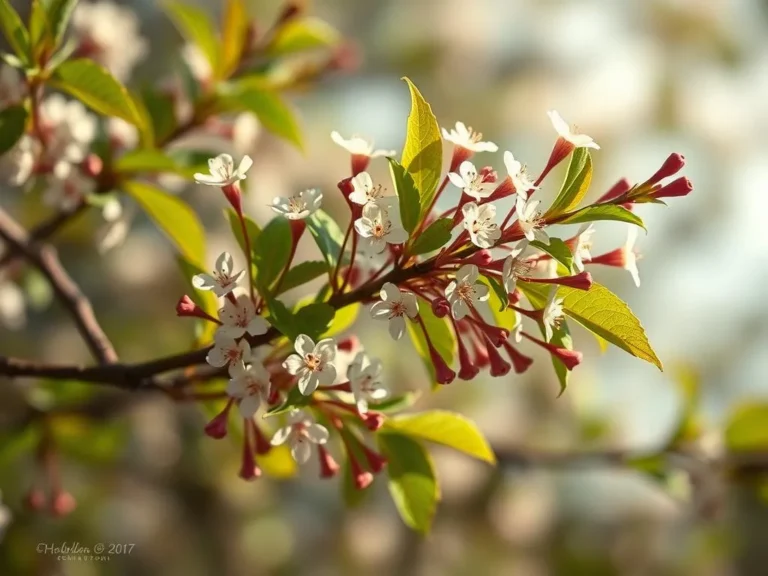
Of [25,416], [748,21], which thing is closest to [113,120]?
[25,416]

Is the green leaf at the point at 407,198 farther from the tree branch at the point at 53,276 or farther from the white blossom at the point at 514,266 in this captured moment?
the tree branch at the point at 53,276

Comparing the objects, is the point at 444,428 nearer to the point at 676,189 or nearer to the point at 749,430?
the point at 676,189

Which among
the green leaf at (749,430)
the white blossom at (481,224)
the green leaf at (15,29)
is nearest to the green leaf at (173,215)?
the green leaf at (15,29)

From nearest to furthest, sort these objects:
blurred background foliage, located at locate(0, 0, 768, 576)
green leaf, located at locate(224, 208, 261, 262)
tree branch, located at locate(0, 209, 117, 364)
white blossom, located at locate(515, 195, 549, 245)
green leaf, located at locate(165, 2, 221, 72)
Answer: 1. white blossom, located at locate(515, 195, 549, 245)
2. green leaf, located at locate(224, 208, 261, 262)
3. tree branch, located at locate(0, 209, 117, 364)
4. green leaf, located at locate(165, 2, 221, 72)
5. blurred background foliage, located at locate(0, 0, 768, 576)

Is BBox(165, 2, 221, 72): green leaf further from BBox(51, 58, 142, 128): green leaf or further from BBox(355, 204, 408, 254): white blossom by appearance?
BBox(355, 204, 408, 254): white blossom

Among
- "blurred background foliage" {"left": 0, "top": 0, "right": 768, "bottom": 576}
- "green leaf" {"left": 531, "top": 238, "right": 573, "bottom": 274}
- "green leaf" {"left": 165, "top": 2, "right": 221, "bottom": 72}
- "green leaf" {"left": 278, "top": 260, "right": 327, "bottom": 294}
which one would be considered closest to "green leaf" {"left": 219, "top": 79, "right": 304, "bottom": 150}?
"green leaf" {"left": 165, "top": 2, "right": 221, "bottom": 72}
